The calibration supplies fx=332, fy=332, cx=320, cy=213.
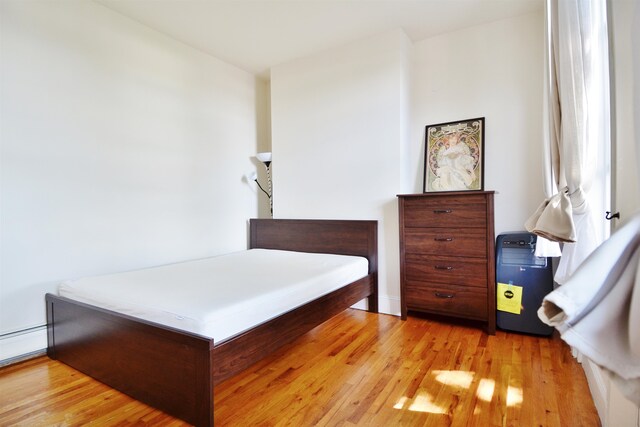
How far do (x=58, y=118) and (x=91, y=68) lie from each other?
474 millimetres

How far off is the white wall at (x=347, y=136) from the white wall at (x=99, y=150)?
659 millimetres

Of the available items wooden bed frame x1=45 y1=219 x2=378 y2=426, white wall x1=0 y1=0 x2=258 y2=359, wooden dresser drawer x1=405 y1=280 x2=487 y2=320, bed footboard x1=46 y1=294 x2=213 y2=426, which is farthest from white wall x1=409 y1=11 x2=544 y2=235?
bed footboard x1=46 y1=294 x2=213 y2=426

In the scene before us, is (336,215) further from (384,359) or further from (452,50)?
(452,50)

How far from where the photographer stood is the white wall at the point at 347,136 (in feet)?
9.79

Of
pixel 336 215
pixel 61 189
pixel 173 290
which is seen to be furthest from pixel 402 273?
pixel 61 189

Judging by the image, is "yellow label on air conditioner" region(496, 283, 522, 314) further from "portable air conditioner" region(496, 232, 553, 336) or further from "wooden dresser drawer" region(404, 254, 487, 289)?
"wooden dresser drawer" region(404, 254, 487, 289)

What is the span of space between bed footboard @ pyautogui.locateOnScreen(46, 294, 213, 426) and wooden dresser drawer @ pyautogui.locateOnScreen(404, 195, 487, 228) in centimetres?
192

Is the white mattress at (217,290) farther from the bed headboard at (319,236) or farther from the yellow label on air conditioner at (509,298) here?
the yellow label on air conditioner at (509,298)

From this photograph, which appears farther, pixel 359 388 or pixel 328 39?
pixel 328 39

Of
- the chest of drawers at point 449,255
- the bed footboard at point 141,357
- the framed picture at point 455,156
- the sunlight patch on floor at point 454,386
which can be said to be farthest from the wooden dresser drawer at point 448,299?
the bed footboard at point 141,357

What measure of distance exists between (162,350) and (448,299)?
81.5 inches

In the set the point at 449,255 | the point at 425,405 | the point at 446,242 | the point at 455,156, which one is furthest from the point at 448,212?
the point at 425,405

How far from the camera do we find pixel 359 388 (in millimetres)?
1770

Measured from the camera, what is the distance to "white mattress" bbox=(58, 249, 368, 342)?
1543 millimetres
